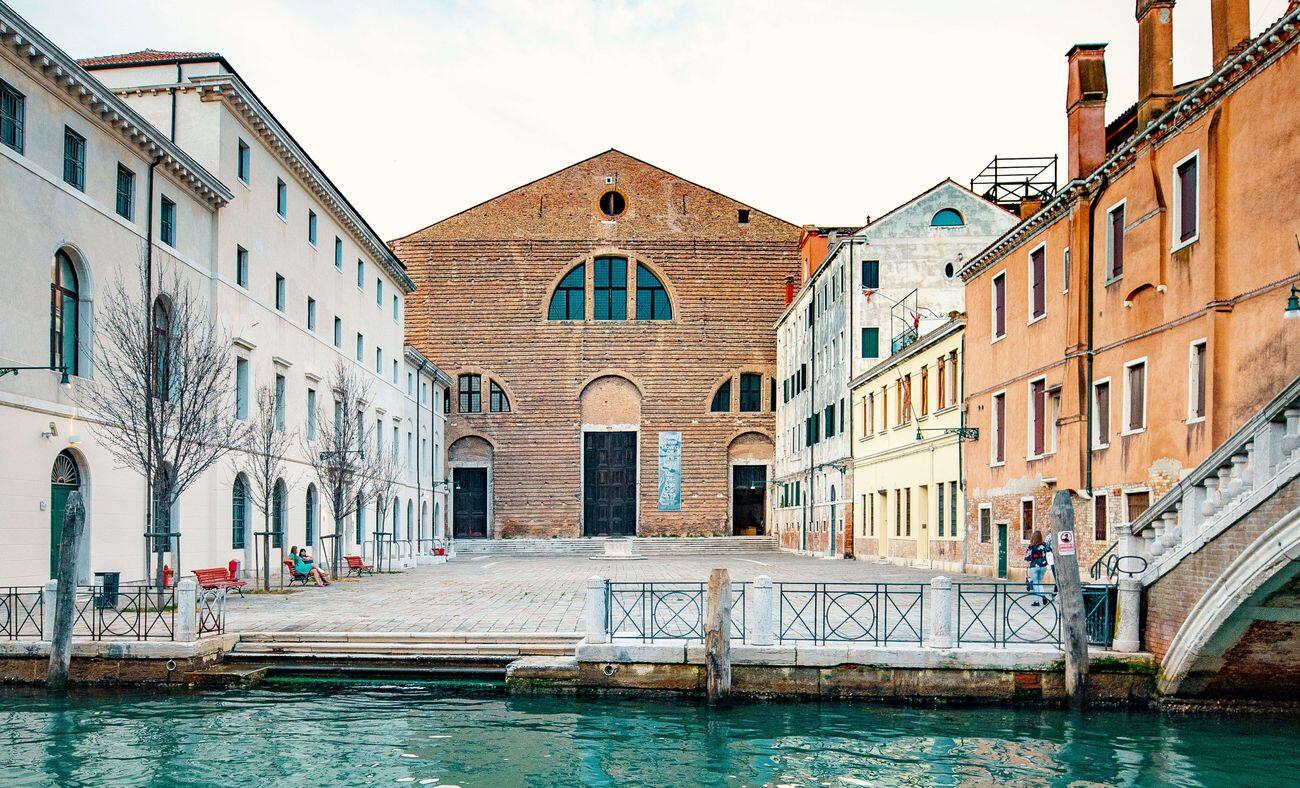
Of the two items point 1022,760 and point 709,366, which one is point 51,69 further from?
point 709,366

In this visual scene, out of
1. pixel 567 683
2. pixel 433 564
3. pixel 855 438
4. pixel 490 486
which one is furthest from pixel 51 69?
pixel 490 486

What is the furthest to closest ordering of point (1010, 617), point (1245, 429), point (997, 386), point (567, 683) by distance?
1. point (997, 386)
2. point (1010, 617)
3. point (567, 683)
4. point (1245, 429)

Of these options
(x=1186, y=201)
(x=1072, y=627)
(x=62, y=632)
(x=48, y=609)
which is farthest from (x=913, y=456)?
(x=62, y=632)

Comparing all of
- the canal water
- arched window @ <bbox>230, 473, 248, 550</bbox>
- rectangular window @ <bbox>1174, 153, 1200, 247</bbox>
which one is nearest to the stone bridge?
the canal water

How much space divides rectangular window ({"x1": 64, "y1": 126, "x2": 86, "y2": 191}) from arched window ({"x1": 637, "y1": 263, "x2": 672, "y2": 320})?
117ft

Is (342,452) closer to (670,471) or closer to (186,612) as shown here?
(186,612)

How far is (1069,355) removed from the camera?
2294 cm

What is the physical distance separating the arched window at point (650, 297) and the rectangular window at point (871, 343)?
54.4ft

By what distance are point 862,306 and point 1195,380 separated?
21122 millimetres

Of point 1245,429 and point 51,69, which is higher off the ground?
point 51,69

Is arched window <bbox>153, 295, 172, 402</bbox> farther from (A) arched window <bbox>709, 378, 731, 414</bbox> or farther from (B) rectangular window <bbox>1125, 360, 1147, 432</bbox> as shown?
(A) arched window <bbox>709, 378, 731, 414</bbox>

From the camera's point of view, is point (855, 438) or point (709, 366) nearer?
point (855, 438)

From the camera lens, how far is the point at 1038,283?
25.2 m

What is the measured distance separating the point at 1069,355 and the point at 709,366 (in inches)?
1269
